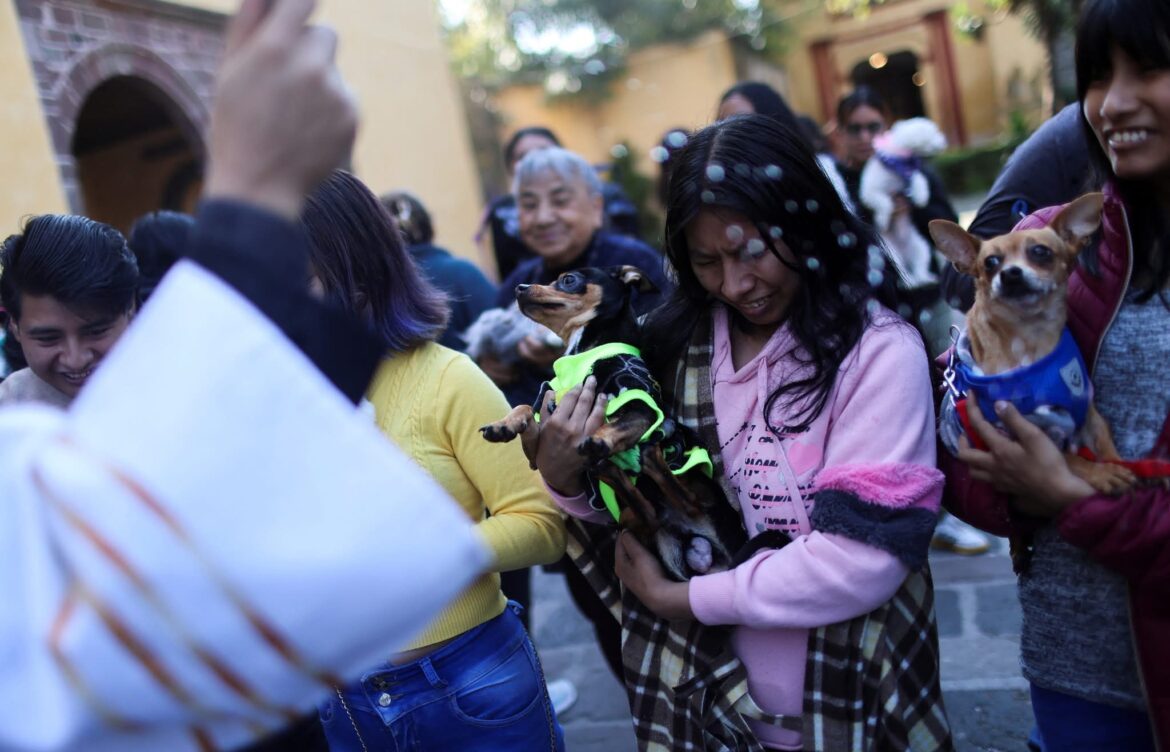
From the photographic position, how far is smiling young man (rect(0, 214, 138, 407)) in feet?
7.36

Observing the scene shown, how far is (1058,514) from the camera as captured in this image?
1.63 m

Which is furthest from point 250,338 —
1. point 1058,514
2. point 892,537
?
point 1058,514

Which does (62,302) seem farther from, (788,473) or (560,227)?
(560,227)

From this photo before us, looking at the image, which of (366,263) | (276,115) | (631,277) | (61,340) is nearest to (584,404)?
(631,277)

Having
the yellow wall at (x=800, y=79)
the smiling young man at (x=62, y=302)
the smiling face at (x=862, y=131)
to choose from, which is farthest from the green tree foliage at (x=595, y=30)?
the smiling young man at (x=62, y=302)

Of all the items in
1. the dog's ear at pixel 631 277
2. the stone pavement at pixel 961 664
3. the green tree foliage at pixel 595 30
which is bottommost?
the stone pavement at pixel 961 664

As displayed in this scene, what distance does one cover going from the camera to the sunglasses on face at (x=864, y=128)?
18.4 ft

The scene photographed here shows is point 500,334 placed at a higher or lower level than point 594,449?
higher

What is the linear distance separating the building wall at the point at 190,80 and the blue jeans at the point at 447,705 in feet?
18.7

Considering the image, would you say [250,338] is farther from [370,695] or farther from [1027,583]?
→ [1027,583]

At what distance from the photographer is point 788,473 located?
1.81 meters

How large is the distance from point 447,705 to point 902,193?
148 inches

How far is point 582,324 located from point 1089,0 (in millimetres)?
1230

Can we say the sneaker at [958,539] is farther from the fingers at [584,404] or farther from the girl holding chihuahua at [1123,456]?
the fingers at [584,404]
